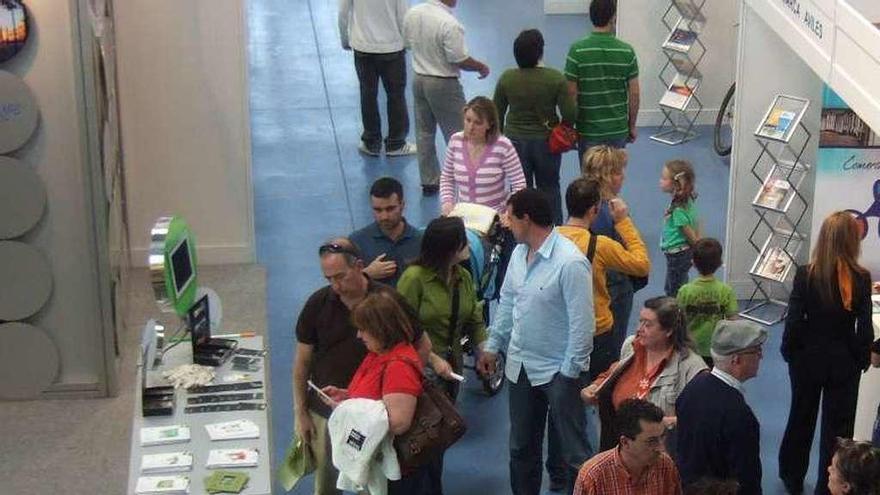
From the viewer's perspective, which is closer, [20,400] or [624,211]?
[624,211]

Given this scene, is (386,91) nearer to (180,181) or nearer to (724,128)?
(180,181)

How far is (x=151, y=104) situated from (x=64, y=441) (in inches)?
109

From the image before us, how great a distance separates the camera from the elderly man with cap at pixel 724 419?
17.6ft

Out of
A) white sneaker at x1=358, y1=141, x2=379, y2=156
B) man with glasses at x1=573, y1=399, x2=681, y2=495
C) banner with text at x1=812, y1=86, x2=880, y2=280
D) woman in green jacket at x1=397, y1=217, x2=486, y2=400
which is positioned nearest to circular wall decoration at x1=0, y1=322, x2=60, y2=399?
woman in green jacket at x1=397, y1=217, x2=486, y2=400

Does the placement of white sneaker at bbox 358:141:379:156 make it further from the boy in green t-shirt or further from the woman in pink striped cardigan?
the boy in green t-shirt

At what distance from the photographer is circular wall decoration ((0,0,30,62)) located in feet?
24.0

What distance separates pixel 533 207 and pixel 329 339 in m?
1.02

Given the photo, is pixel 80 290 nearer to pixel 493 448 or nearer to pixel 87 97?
pixel 87 97

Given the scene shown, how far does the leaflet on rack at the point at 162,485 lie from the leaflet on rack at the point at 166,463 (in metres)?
0.04

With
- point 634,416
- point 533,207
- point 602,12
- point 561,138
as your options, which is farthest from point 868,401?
point 602,12

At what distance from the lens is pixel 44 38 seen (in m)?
7.46

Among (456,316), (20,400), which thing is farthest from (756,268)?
(20,400)

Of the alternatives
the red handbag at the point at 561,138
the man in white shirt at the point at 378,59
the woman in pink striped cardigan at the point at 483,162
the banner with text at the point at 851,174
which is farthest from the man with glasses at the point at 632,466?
the man in white shirt at the point at 378,59

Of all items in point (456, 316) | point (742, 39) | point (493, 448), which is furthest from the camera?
point (742, 39)
